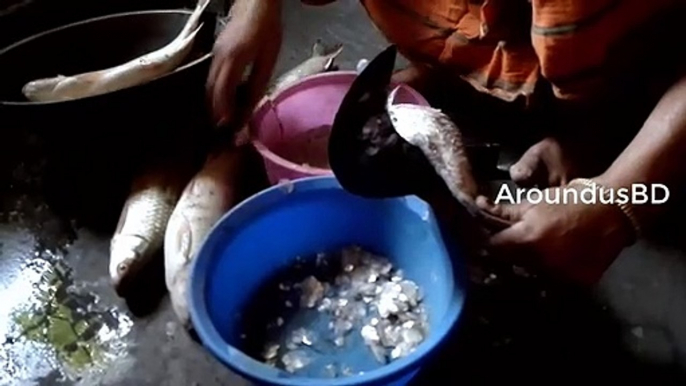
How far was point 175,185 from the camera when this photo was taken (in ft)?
4.87

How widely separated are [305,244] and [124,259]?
248 mm

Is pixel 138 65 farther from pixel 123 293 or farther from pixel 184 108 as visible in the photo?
pixel 123 293

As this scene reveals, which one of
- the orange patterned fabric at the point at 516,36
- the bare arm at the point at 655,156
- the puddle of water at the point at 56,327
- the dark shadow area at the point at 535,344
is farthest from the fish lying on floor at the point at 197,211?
the bare arm at the point at 655,156

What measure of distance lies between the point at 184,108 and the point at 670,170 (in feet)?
2.30

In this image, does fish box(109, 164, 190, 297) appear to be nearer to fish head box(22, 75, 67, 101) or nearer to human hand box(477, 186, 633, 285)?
fish head box(22, 75, 67, 101)

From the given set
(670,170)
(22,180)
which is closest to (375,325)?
(670,170)

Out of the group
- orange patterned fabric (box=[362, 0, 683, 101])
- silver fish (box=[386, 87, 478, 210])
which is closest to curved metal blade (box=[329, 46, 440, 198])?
→ silver fish (box=[386, 87, 478, 210])

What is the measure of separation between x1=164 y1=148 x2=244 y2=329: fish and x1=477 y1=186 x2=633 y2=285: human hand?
1.34 ft

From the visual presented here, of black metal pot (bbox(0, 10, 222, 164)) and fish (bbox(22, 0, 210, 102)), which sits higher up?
fish (bbox(22, 0, 210, 102))

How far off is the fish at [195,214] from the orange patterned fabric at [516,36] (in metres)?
0.30

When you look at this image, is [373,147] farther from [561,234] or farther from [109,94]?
[109,94]

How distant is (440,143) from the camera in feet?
3.72

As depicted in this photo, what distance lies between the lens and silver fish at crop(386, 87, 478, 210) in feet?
3.65

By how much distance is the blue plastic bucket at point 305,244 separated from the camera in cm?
118
